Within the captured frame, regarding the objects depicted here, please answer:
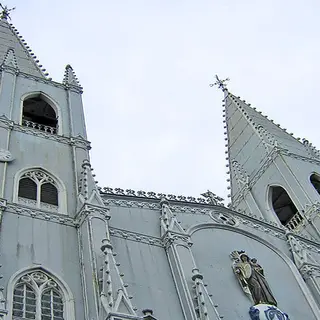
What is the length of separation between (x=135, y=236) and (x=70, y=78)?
10584 mm

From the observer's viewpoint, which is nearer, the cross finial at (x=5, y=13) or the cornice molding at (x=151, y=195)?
the cornice molding at (x=151, y=195)

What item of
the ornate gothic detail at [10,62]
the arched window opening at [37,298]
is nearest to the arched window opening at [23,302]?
the arched window opening at [37,298]

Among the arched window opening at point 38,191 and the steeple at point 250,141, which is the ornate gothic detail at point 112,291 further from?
the steeple at point 250,141

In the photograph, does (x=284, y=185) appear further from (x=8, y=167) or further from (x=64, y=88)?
(x=8, y=167)

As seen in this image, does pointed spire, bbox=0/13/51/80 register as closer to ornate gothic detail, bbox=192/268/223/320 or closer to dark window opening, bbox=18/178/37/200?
dark window opening, bbox=18/178/37/200

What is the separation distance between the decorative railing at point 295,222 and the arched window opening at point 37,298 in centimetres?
1512

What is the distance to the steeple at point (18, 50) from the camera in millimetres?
26119

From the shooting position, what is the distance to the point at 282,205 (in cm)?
2988

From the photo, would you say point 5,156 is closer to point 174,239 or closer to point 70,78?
point 174,239

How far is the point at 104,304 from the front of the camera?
535 inches

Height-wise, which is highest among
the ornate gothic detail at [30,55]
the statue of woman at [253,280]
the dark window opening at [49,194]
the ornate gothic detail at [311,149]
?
the ornate gothic detail at [30,55]

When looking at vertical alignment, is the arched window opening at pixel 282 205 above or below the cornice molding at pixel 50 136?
above

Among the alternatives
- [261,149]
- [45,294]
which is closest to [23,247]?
[45,294]

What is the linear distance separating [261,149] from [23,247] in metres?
18.8
